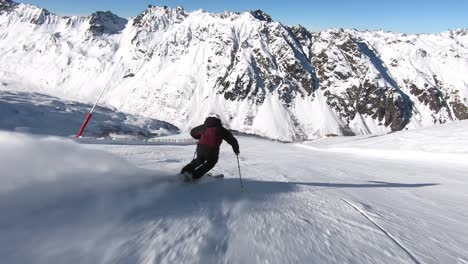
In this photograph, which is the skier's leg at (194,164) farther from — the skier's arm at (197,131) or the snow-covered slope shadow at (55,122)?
the snow-covered slope shadow at (55,122)

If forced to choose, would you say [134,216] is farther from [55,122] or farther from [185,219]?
[55,122]

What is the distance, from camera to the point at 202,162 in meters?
7.62

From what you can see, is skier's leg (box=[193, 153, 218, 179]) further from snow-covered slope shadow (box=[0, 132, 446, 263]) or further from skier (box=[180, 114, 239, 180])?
snow-covered slope shadow (box=[0, 132, 446, 263])

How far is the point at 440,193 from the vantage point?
9.71 metres

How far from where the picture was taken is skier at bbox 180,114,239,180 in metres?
7.52

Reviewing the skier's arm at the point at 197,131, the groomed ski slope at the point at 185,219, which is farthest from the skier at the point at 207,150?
the groomed ski slope at the point at 185,219

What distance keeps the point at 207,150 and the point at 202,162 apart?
29cm

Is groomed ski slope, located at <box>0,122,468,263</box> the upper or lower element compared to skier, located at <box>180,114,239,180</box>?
lower

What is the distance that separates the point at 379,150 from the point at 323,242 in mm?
26522

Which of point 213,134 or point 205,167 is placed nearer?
point 205,167

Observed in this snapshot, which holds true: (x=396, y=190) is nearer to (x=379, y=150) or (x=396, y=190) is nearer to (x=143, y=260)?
(x=143, y=260)

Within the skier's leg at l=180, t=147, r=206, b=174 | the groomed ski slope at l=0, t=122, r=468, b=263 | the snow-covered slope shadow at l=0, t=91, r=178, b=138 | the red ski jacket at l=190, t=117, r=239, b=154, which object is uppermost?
the snow-covered slope shadow at l=0, t=91, r=178, b=138

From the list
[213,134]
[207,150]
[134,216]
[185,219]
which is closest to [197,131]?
[213,134]

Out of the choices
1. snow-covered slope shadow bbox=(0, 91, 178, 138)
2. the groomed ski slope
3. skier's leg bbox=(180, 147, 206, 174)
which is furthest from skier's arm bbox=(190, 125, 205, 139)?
snow-covered slope shadow bbox=(0, 91, 178, 138)
